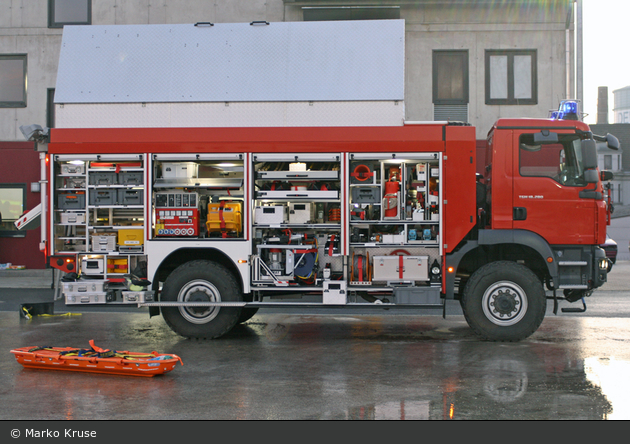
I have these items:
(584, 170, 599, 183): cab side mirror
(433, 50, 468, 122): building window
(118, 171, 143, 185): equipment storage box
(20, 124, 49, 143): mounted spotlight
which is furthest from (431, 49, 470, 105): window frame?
(20, 124, 49, 143): mounted spotlight

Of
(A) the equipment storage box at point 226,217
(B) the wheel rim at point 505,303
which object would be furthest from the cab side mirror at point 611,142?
(A) the equipment storage box at point 226,217

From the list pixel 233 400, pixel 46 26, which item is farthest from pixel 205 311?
pixel 46 26

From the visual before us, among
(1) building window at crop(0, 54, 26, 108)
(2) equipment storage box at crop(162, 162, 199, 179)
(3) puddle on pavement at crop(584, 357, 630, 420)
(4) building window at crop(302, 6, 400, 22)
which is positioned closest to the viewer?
(3) puddle on pavement at crop(584, 357, 630, 420)

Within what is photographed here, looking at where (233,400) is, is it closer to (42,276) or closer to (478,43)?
(42,276)

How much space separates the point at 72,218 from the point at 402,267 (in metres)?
4.75

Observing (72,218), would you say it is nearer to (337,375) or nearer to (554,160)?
(337,375)

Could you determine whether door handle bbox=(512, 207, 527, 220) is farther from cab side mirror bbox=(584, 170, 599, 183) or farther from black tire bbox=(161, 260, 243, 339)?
black tire bbox=(161, 260, 243, 339)

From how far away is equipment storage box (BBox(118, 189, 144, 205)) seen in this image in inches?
360

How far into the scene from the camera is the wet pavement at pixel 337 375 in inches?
222

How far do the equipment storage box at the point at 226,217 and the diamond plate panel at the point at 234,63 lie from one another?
1.52 metres

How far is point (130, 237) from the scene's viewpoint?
9.15 meters

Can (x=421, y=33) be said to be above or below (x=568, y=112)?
above

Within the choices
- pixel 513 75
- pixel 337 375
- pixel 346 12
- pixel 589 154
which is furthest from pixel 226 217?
pixel 513 75

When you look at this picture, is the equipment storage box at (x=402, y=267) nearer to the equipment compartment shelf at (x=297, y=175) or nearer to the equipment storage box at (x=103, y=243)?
the equipment compartment shelf at (x=297, y=175)
